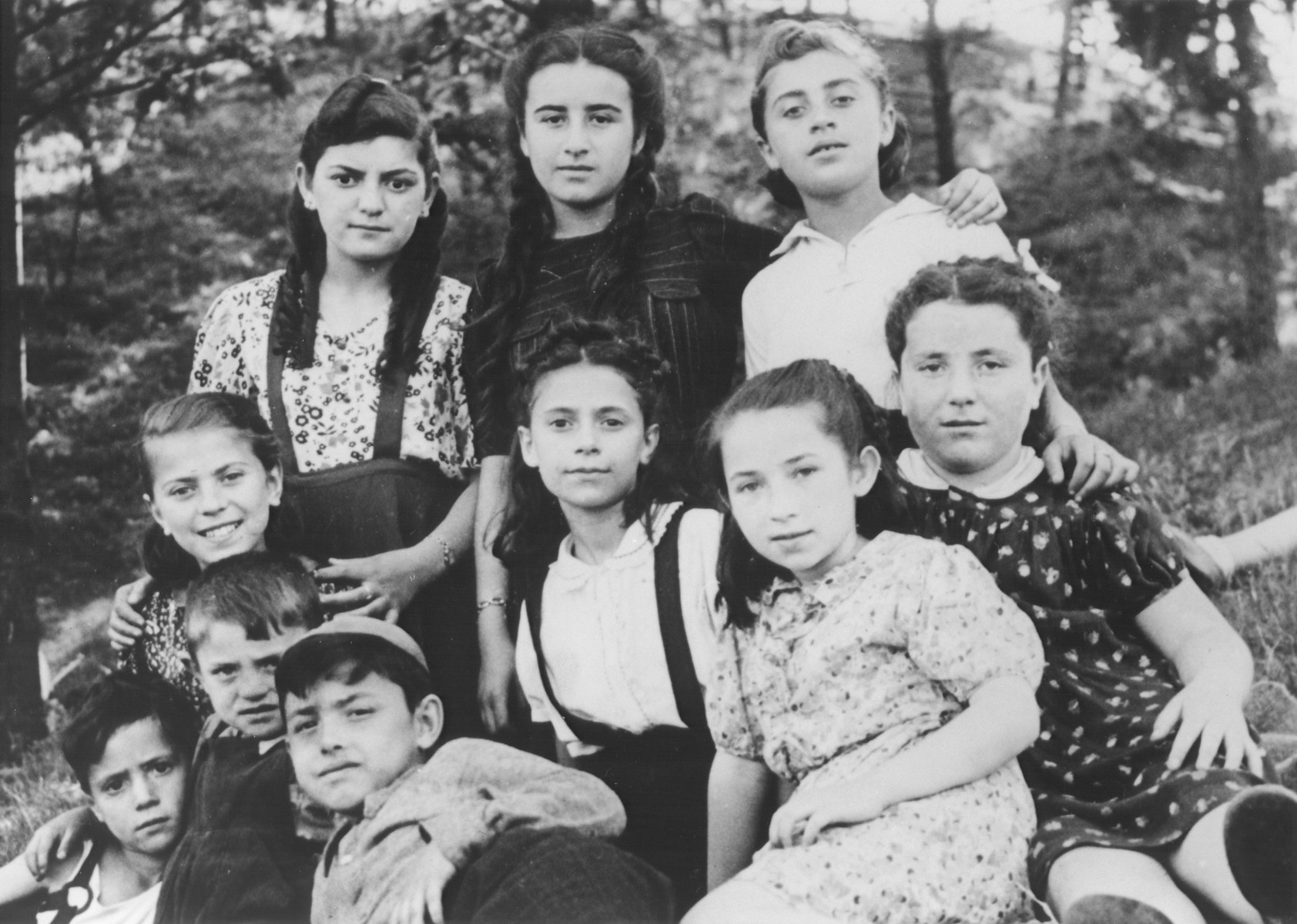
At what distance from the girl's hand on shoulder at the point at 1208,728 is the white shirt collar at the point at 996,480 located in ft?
1.86

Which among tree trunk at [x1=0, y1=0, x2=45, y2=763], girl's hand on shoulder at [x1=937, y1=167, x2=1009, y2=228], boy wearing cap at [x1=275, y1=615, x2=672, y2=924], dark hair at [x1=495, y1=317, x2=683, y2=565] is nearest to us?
boy wearing cap at [x1=275, y1=615, x2=672, y2=924]

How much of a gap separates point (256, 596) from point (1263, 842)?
91.7 inches

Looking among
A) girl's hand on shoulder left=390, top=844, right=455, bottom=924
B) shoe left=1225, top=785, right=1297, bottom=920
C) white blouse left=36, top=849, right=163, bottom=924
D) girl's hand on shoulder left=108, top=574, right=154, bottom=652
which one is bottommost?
white blouse left=36, top=849, right=163, bottom=924

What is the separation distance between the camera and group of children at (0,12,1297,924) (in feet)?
9.02

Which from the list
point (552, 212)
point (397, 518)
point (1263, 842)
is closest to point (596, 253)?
point (552, 212)

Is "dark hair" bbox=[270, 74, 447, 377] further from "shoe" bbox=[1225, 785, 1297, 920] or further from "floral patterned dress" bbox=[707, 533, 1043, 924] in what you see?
"shoe" bbox=[1225, 785, 1297, 920]

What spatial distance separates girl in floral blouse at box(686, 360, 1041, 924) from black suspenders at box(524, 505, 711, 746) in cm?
17


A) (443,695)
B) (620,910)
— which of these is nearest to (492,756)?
(443,695)

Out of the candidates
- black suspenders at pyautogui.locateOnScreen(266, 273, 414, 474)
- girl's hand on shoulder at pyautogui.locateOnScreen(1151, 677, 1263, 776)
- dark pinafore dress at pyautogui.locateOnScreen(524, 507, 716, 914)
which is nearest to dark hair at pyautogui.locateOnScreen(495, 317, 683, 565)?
dark pinafore dress at pyautogui.locateOnScreen(524, 507, 716, 914)

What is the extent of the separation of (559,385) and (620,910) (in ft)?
3.87

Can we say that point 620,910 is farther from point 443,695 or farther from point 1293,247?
point 1293,247

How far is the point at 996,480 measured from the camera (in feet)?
10.3

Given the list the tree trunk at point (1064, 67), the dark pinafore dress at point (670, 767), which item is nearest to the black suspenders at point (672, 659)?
the dark pinafore dress at point (670, 767)

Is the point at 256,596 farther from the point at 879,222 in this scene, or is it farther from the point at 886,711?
the point at 879,222
